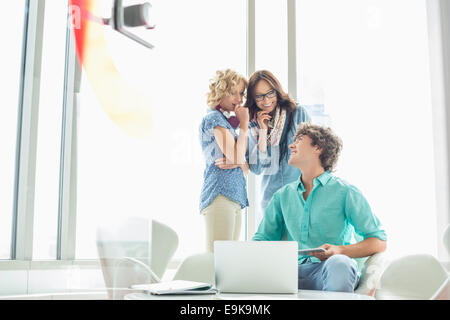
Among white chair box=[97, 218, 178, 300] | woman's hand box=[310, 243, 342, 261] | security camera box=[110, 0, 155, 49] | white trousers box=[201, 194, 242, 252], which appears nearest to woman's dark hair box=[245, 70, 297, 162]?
white trousers box=[201, 194, 242, 252]

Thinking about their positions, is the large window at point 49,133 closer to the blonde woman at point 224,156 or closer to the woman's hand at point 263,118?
the blonde woman at point 224,156

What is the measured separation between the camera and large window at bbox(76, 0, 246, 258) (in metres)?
2.55

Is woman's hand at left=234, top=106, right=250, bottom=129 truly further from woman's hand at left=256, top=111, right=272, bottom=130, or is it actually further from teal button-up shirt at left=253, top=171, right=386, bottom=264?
teal button-up shirt at left=253, top=171, right=386, bottom=264

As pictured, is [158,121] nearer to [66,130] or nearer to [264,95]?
[66,130]

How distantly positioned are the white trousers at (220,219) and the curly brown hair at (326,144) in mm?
590

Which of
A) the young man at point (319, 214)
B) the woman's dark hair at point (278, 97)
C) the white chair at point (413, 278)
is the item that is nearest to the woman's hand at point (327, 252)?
the young man at point (319, 214)

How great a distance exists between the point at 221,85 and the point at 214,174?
Result: 1.44 feet

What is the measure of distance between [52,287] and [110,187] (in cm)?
54

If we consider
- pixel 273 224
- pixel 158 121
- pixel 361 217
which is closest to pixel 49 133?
pixel 158 121

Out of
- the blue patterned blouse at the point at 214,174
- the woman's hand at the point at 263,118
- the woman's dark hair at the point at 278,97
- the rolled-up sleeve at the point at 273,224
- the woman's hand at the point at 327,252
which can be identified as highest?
the woman's dark hair at the point at 278,97

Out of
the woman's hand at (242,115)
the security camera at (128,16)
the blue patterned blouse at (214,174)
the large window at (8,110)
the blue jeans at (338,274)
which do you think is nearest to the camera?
the blue jeans at (338,274)

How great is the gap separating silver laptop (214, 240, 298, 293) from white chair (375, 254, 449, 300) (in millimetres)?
535

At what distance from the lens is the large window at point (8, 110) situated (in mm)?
2242
